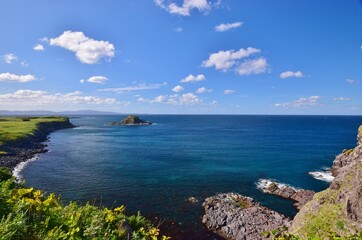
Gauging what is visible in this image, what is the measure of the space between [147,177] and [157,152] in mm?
36860

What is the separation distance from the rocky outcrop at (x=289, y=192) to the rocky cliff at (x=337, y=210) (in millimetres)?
Result: 14822

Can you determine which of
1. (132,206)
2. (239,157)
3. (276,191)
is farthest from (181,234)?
(239,157)

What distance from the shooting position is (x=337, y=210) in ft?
98.6

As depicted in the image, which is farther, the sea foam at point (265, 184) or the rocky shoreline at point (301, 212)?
the sea foam at point (265, 184)

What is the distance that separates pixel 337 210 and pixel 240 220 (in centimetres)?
1371

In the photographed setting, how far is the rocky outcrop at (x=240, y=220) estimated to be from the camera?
37125 mm

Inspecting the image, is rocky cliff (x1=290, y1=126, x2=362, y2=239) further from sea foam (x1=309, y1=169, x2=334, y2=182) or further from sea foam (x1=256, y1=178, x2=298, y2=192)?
sea foam (x1=309, y1=169, x2=334, y2=182)

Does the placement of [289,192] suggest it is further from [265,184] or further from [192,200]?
[192,200]

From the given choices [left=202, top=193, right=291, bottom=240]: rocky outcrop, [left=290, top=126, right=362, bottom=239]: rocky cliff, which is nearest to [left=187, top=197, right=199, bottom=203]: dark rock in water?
[left=202, top=193, right=291, bottom=240]: rocky outcrop

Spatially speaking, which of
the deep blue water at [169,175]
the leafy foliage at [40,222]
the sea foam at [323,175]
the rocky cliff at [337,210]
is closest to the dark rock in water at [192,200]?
the deep blue water at [169,175]

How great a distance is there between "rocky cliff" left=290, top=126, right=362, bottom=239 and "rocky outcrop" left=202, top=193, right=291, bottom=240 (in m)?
4.36

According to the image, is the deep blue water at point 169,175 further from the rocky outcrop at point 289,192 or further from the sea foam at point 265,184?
the rocky outcrop at point 289,192

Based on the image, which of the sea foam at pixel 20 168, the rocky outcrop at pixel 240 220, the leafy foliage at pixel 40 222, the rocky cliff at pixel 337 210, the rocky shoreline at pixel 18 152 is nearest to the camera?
the leafy foliage at pixel 40 222

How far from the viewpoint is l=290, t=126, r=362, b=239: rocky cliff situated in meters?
27.7
